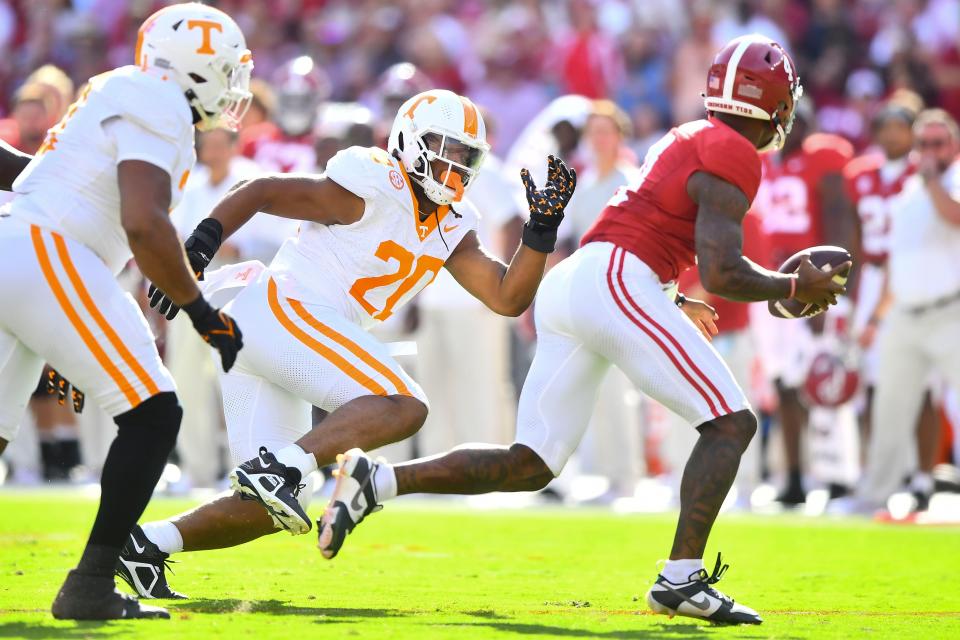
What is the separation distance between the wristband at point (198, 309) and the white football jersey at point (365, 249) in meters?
0.90

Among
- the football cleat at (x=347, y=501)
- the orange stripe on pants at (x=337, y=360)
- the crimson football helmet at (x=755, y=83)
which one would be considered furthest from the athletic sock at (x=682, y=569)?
the crimson football helmet at (x=755, y=83)

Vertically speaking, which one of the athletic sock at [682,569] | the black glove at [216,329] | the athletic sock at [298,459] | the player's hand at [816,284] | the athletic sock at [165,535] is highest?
the player's hand at [816,284]

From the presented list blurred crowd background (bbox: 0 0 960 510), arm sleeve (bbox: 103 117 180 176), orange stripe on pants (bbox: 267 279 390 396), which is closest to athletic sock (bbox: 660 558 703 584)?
orange stripe on pants (bbox: 267 279 390 396)

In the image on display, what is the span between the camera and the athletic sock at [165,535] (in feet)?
18.8

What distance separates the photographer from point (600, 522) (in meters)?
9.36

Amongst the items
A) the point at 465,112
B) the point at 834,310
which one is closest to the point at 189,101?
Result: the point at 465,112

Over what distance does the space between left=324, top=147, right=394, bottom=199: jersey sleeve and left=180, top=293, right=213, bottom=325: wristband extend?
1.07m

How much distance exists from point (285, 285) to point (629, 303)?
1.24 m

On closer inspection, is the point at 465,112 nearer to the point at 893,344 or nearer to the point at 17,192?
the point at 17,192

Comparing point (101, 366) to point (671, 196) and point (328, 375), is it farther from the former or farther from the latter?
point (671, 196)

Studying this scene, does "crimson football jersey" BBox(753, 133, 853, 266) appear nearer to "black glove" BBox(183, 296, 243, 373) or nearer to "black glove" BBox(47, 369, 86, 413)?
"black glove" BBox(47, 369, 86, 413)

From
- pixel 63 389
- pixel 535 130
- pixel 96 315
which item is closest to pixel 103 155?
pixel 96 315

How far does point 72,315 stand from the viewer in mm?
4848

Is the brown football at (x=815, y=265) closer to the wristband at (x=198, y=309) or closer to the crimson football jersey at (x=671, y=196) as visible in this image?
the crimson football jersey at (x=671, y=196)
